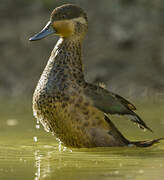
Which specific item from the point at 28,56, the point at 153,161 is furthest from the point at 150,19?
the point at 153,161

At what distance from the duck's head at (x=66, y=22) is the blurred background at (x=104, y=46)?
5.61m

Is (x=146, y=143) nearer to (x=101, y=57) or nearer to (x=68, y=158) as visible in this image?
(x=68, y=158)

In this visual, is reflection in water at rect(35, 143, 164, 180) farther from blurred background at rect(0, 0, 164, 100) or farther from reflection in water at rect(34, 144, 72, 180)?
blurred background at rect(0, 0, 164, 100)

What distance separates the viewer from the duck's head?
8086 millimetres

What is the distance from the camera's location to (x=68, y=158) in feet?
23.5

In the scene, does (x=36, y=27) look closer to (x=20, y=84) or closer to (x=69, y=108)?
(x=20, y=84)

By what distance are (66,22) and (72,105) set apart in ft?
3.32

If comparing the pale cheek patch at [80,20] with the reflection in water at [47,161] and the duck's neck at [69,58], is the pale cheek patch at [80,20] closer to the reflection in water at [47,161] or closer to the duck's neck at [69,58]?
the duck's neck at [69,58]

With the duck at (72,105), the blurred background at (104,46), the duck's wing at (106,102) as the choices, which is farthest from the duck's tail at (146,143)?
the blurred background at (104,46)

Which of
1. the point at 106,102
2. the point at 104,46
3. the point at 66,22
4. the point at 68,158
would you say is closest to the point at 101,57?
the point at 104,46

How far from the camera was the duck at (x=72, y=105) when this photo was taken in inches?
301

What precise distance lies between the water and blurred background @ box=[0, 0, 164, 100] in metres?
4.42

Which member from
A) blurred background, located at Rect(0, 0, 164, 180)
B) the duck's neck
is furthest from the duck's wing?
blurred background, located at Rect(0, 0, 164, 180)

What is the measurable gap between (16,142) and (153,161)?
2.04m
